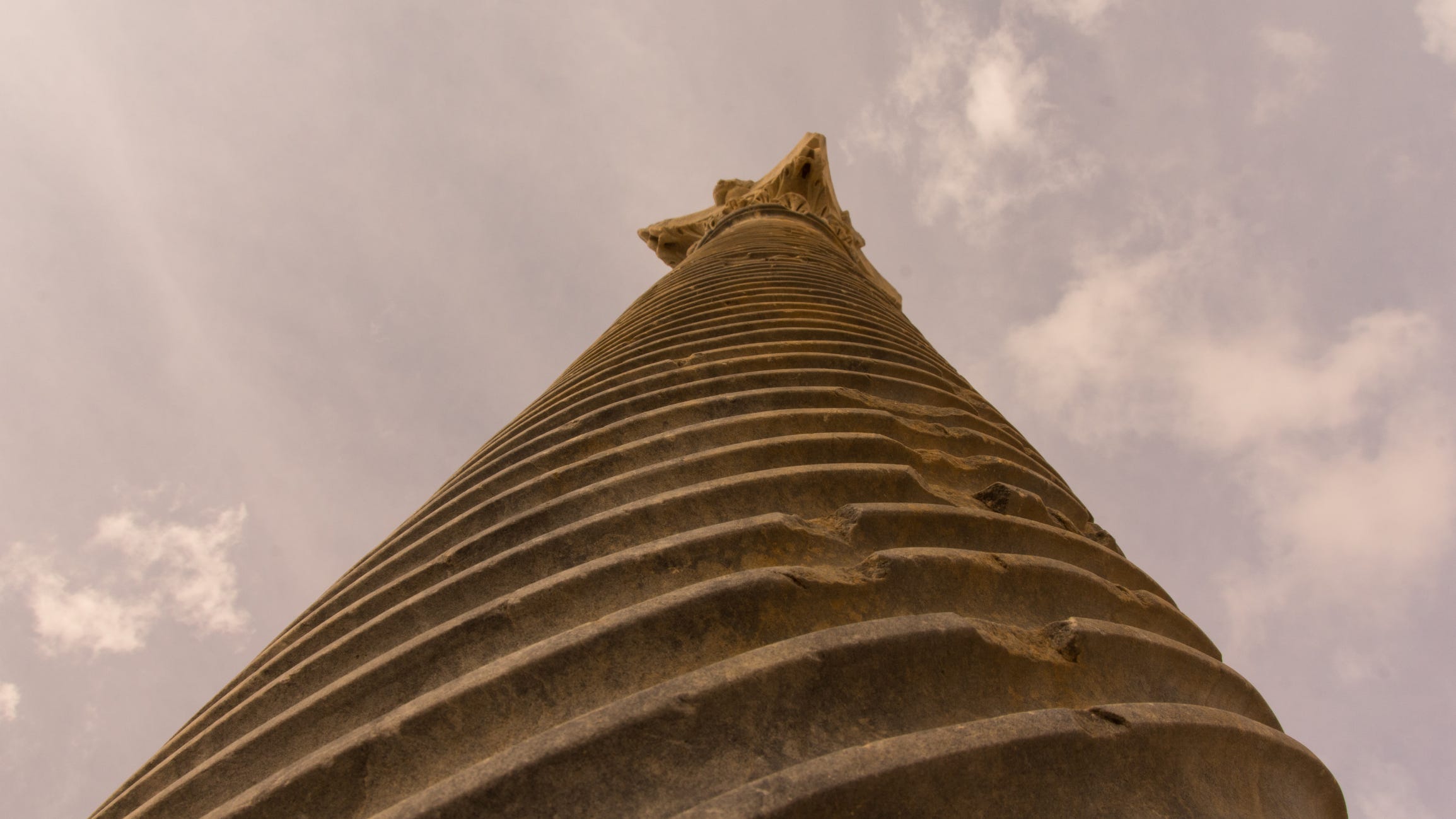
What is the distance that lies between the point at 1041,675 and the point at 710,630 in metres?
0.75

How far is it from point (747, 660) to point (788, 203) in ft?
37.7

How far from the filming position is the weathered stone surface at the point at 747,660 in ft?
4.94

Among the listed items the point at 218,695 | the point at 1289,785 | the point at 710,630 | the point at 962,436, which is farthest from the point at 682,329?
the point at 1289,785

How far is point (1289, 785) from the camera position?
2.08m

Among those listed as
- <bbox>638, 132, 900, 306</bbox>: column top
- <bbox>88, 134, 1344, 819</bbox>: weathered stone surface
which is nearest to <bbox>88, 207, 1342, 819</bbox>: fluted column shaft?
<bbox>88, 134, 1344, 819</bbox>: weathered stone surface

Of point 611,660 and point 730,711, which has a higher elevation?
point 611,660

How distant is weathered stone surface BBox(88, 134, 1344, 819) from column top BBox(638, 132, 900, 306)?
9.39m

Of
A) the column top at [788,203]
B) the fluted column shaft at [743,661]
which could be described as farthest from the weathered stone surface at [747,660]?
the column top at [788,203]

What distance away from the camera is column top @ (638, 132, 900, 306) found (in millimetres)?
13000

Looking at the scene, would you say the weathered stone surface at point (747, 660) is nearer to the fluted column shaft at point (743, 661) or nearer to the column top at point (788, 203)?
the fluted column shaft at point (743, 661)

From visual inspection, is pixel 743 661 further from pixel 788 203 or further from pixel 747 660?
pixel 788 203

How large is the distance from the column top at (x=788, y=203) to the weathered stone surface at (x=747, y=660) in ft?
30.8

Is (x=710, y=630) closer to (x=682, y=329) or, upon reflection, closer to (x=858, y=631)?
(x=858, y=631)

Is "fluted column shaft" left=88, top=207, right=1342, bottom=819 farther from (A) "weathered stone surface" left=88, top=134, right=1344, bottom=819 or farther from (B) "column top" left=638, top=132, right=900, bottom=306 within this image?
(B) "column top" left=638, top=132, right=900, bottom=306
